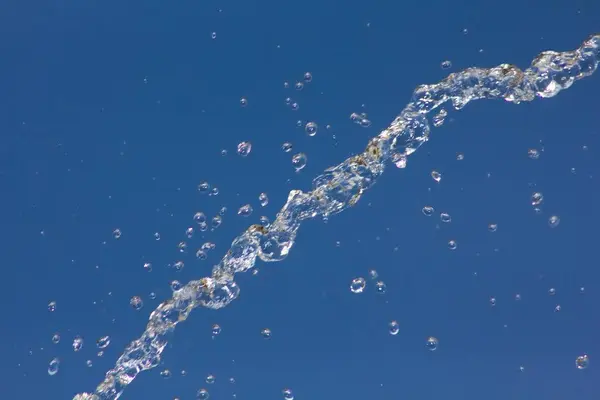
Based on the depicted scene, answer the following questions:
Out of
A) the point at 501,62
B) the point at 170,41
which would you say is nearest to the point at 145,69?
the point at 170,41

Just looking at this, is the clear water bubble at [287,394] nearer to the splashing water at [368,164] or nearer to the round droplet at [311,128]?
the splashing water at [368,164]

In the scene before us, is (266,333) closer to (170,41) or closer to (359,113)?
(359,113)

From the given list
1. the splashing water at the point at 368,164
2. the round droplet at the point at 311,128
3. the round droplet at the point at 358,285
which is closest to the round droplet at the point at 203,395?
the splashing water at the point at 368,164

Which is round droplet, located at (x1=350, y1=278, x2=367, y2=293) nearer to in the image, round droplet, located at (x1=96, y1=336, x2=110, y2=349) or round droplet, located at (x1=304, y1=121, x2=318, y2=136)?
round droplet, located at (x1=304, y1=121, x2=318, y2=136)

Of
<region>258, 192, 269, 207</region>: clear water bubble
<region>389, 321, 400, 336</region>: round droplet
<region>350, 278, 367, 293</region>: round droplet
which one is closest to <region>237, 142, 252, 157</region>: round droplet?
<region>258, 192, 269, 207</region>: clear water bubble

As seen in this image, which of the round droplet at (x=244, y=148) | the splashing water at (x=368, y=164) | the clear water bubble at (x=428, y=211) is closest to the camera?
the splashing water at (x=368, y=164)
